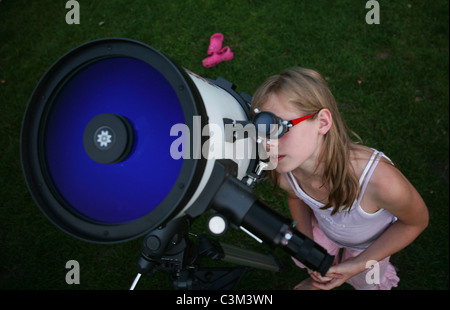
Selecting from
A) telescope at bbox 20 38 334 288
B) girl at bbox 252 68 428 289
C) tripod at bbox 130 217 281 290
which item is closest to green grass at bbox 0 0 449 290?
tripod at bbox 130 217 281 290

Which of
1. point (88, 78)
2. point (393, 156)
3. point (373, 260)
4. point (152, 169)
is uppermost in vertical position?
point (88, 78)

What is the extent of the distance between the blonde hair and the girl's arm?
0.32 ft

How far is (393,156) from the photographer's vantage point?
2.31m

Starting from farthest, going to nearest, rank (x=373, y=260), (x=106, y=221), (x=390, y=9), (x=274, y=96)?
(x=390, y=9) < (x=373, y=260) < (x=274, y=96) < (x=106, y=221)

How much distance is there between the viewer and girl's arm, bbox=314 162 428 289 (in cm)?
120

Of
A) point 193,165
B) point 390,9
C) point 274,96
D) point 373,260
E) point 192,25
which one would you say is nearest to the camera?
point 193,165

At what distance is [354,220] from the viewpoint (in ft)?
4.64

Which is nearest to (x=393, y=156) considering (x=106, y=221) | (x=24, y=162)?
(x=106, y=221)

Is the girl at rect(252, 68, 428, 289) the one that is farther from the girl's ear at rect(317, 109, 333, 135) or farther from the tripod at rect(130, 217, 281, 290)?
the tripod at rect(130, 217, 281, 290)

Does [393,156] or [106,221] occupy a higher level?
[106,221]

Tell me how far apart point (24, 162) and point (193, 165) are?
0.44 m

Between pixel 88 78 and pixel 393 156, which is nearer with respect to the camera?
pixel 88 78

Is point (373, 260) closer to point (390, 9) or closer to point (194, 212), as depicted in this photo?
point (194, 212)

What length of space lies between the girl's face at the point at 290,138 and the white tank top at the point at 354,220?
11.7 inches
